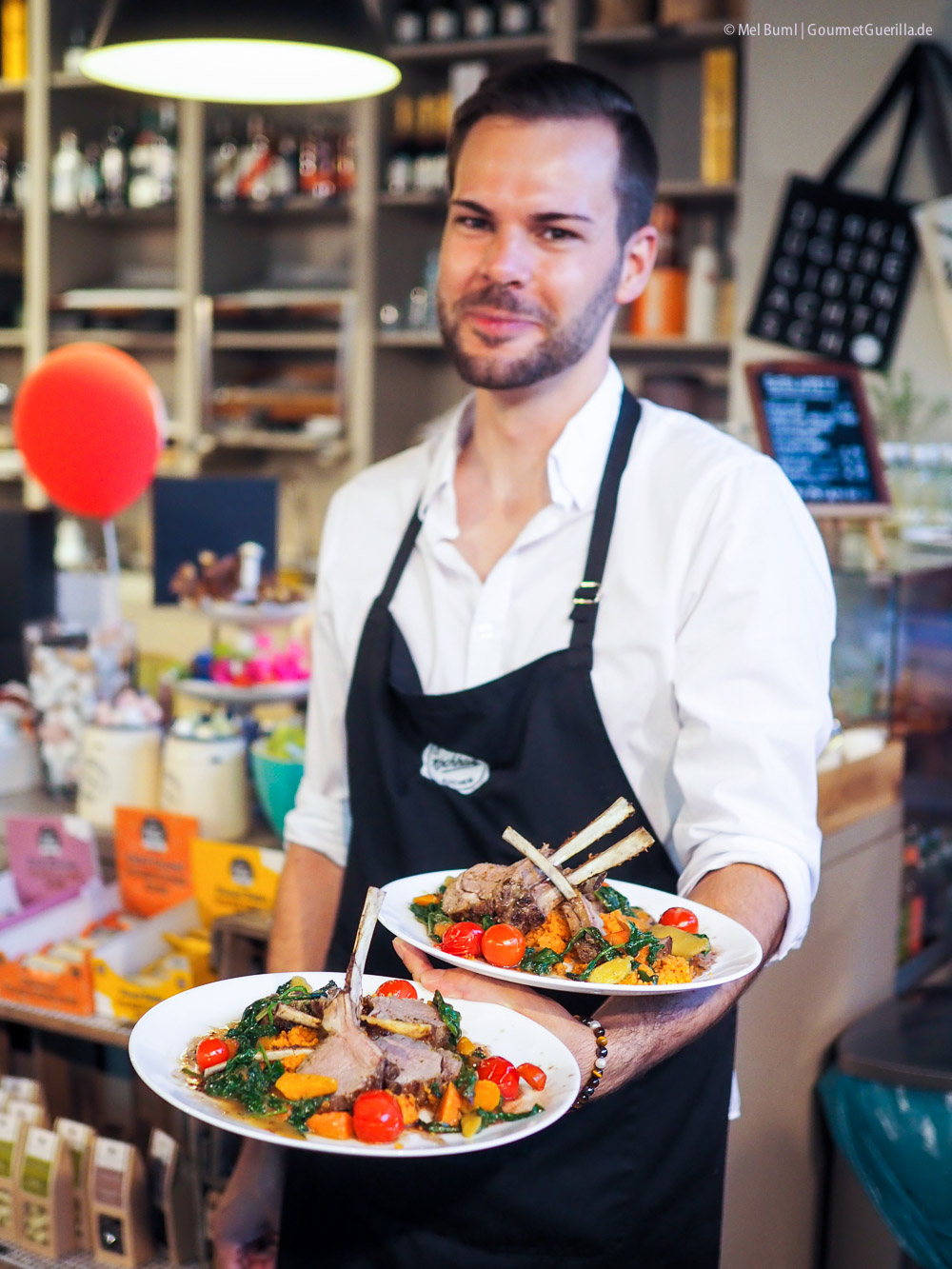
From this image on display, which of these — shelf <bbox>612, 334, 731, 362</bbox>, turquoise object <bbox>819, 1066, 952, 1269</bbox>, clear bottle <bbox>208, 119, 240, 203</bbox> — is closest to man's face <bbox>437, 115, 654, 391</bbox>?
turquoise object <bbox>819, 1066, 952, 1269</bbox>

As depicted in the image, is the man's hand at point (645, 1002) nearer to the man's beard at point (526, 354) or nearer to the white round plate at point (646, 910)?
the white round plate at point (646, 910)

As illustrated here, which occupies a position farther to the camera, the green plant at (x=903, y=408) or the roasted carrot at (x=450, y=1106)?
the green plant at (x=903, y=408)

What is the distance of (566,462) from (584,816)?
0.42 m

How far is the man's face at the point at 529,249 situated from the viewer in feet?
4.90

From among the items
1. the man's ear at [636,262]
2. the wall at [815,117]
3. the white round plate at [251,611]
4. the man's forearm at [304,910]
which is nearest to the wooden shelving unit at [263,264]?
the wall at [815,117]

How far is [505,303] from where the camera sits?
1489 mm

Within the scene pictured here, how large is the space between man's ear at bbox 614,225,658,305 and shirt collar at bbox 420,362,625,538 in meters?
0.09

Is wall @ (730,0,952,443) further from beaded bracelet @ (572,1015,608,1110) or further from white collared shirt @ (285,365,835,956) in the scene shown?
beaded bracelet @ (572,1015,608,1110)

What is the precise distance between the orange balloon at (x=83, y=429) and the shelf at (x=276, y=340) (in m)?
1.86

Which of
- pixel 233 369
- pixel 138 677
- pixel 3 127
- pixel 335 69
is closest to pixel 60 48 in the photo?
pixel 3 127

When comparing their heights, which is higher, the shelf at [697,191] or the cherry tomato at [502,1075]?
the shelf at [697,191]

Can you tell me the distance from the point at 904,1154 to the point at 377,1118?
3.97 ft

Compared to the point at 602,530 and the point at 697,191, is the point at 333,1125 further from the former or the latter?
the point at 697,191

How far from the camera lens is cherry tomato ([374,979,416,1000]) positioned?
1066mm
